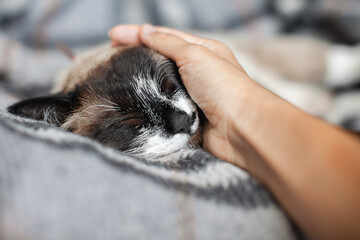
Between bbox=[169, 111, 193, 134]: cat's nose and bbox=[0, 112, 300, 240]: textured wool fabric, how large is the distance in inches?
8.6

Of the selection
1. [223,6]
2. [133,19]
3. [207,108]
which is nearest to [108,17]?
[133,19]

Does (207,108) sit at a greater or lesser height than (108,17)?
lesser

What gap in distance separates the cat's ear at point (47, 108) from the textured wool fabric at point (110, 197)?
139mm

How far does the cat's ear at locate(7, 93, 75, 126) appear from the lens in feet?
2.72

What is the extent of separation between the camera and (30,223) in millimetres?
512

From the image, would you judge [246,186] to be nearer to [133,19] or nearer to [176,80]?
[176,80]

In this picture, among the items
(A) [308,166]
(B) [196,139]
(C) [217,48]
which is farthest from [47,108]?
(A) [308,166]

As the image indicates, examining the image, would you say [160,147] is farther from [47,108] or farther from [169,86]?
[47,108]

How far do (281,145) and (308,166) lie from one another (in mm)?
73

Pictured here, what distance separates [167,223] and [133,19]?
1433 millimetres

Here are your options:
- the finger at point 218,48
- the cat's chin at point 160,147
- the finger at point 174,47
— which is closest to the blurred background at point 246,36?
the finger at point 218,48

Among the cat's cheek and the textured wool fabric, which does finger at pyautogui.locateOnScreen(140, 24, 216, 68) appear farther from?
the textured wool fabric

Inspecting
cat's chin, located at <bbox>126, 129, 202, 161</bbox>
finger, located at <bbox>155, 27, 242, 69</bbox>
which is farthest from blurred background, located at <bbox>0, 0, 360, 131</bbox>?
cat's chin, located at <bbox>126, 129, 202, 161</bbox>

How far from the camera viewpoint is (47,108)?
89cm
